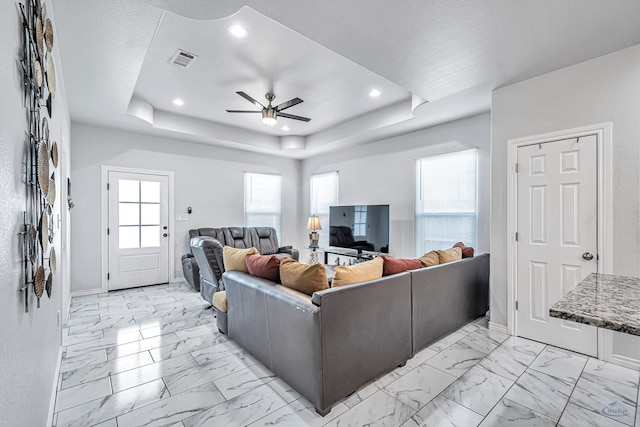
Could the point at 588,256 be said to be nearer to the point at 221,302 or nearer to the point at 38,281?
the point at 221,302

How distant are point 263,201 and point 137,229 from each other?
99.2 inches

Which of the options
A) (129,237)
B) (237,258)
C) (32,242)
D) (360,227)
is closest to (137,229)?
(129,237)

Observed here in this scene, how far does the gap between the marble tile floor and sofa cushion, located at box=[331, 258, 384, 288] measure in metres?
0.80

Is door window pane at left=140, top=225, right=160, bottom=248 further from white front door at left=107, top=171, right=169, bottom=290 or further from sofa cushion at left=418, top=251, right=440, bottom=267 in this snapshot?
sofa cushion at left=418, top=251, right=440, bottom=267

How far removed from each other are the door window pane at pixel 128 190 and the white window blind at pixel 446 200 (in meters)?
4.80

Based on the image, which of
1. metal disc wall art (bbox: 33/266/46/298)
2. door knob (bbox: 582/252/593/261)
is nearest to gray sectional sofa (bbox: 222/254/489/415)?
door knob (bbox: 582/252/593/261)

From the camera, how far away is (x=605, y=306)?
1148 millimetres

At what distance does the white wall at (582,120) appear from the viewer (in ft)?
8.42

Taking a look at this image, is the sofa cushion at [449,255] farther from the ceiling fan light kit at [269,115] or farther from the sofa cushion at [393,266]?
the ceiling fan light kit at [269,115]

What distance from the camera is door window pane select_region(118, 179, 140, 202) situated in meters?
5.11

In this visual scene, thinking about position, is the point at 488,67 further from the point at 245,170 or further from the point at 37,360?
the point at 245,170

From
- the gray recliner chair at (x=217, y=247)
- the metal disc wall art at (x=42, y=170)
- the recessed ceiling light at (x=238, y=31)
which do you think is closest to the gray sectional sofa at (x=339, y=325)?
the gray recliner chair at (x=217, y=247)

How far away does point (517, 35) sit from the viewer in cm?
240

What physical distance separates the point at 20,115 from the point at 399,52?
2576 mm
